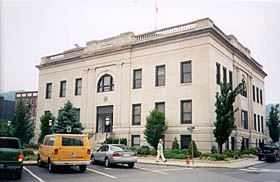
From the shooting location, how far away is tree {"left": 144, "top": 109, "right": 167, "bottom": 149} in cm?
2722

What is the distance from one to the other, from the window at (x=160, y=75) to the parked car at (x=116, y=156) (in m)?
12.5

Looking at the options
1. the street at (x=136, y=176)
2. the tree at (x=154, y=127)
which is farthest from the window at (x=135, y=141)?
the street at (x=136, y=176)

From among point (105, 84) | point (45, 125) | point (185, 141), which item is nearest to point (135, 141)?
point (185, 141)

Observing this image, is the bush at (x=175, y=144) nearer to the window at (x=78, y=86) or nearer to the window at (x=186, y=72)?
the window at (x=186, y=72)

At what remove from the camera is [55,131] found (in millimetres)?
31625

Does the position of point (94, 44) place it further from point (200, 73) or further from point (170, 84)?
point (200, 73)

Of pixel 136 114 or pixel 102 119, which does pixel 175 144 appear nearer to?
pixel 136 114

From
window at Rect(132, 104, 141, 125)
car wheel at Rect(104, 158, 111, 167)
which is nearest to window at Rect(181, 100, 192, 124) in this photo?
window at Rect(132, 104, 141, 125)

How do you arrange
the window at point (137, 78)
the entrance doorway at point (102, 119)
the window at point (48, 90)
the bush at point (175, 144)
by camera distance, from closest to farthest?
1. the bush at point (175, 144)
2. the window at point (137, 78)
3. the entrance doorway at point (102, 119)
4. the window at point (48, 90)

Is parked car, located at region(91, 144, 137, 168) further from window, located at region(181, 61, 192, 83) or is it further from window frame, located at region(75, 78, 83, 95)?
window frame, located at region(75, 78, 83, 95)

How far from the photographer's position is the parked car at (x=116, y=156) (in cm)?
1800

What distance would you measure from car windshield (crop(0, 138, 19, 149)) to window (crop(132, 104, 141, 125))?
60.6ft

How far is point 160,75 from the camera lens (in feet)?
100

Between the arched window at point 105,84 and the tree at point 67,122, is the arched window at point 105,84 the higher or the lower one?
the higher one
